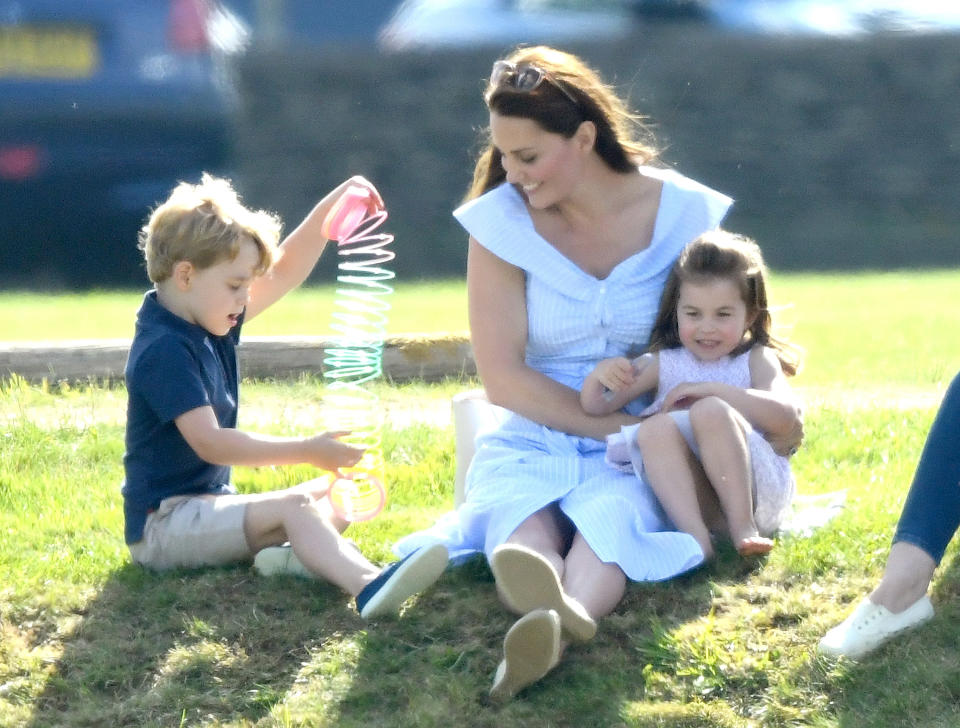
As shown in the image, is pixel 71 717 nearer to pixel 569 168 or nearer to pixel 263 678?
pixel 263 678

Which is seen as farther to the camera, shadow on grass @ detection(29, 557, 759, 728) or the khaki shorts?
the khaki shorts

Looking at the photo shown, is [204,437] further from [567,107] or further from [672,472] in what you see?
[567,107]

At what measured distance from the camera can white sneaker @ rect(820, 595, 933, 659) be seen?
3131 millimetres

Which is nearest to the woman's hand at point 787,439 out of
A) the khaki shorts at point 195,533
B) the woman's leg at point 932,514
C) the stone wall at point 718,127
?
the woman's leg at point 932,514

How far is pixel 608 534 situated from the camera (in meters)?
3.43

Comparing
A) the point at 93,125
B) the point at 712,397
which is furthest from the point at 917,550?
the point at 93,125

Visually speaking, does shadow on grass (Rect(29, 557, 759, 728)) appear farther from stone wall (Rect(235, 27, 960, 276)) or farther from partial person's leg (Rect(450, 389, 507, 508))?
Result: stone wall (Rect(235, 27, 960, 276))

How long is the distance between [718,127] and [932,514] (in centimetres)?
1254

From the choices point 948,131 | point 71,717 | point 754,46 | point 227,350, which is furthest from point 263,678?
point 948,131

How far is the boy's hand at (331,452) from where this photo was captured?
11.5 ft

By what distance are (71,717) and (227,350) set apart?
1097mm

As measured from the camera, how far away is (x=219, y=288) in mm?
3711

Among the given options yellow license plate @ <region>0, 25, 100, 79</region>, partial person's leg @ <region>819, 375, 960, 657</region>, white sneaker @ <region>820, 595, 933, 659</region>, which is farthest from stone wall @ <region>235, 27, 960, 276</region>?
white sneaker @ <region>820, 595, 933, 659</region>

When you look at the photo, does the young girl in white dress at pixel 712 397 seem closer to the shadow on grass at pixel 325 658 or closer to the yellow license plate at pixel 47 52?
the shadow on grass at pixel 325 658
